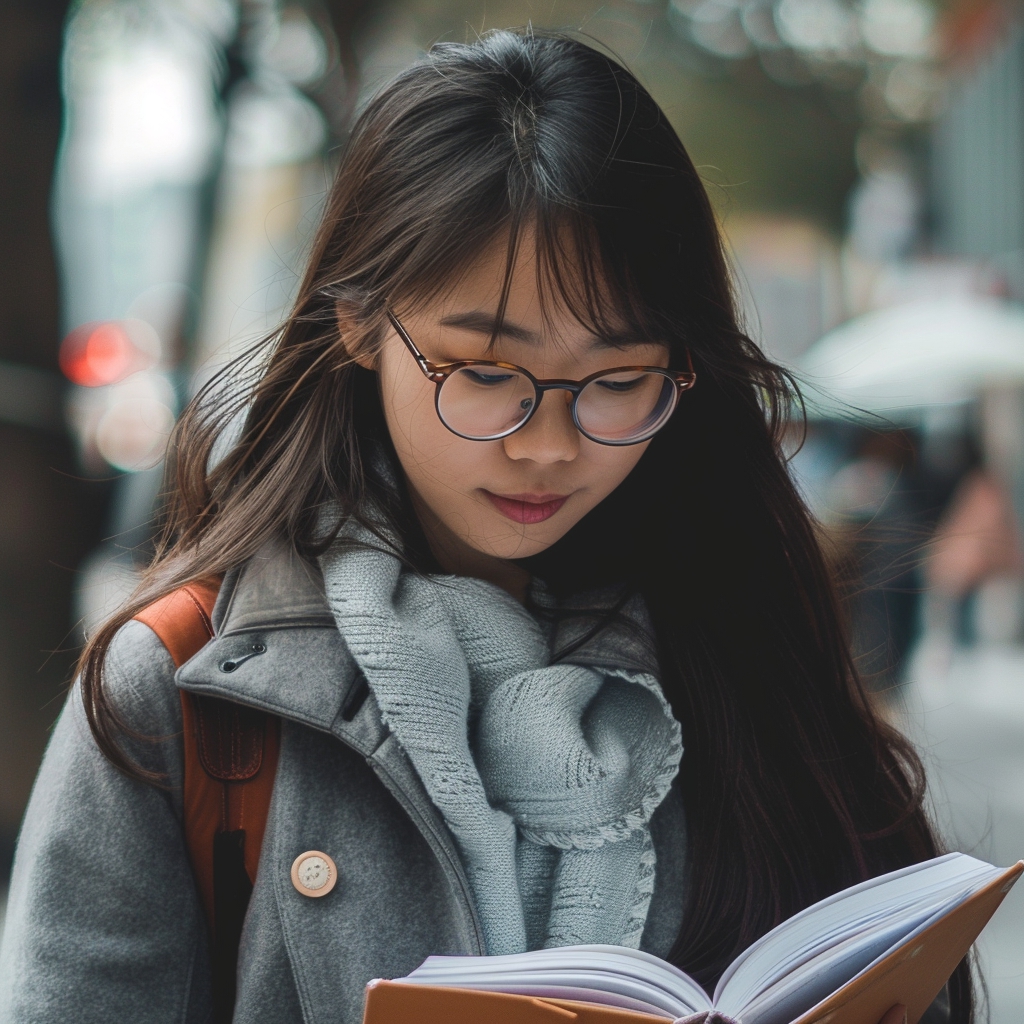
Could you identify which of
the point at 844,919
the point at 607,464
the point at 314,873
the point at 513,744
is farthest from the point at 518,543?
the point at 844,919

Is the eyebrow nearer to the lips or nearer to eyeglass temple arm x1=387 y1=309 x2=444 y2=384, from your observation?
eyeglass temple arm x1=387 y1=309 x2=444 y2=384

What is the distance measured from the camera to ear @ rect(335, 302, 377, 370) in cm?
157

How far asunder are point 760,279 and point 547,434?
16564 millimetres

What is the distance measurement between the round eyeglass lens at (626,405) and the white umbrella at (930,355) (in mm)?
4740

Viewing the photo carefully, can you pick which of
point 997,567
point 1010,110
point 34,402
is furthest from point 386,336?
point 1010,110

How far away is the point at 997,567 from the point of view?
7562 millimetres

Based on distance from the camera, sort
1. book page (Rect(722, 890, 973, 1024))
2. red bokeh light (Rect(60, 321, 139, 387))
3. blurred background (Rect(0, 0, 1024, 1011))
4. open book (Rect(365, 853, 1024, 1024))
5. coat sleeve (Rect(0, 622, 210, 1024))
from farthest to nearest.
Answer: red bokeh light (Rect(60, 321, 139, 387)) < blurred background (Rect(0, 0, 1024, 1011)) < coat sleeve (Rect(0, 622, 210, 1024)) < book page (Rect(722, 890, 973, 1024)) < open book (Rect(365, 853, 1024, 1024))

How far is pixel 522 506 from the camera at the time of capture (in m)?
1.57

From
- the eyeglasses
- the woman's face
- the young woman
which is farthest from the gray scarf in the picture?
the eyeglasses

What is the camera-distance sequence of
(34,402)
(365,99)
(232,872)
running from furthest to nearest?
1. (34,402)
2. (365,99)
3. (232,872)

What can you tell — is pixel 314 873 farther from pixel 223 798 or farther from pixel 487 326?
pixel 487 326

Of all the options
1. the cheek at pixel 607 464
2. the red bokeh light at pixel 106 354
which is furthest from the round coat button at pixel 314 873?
the red bokeh light at pixel 106 354

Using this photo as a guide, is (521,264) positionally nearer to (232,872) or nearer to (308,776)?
(308,776)

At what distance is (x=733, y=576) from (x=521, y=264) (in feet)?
2.03
